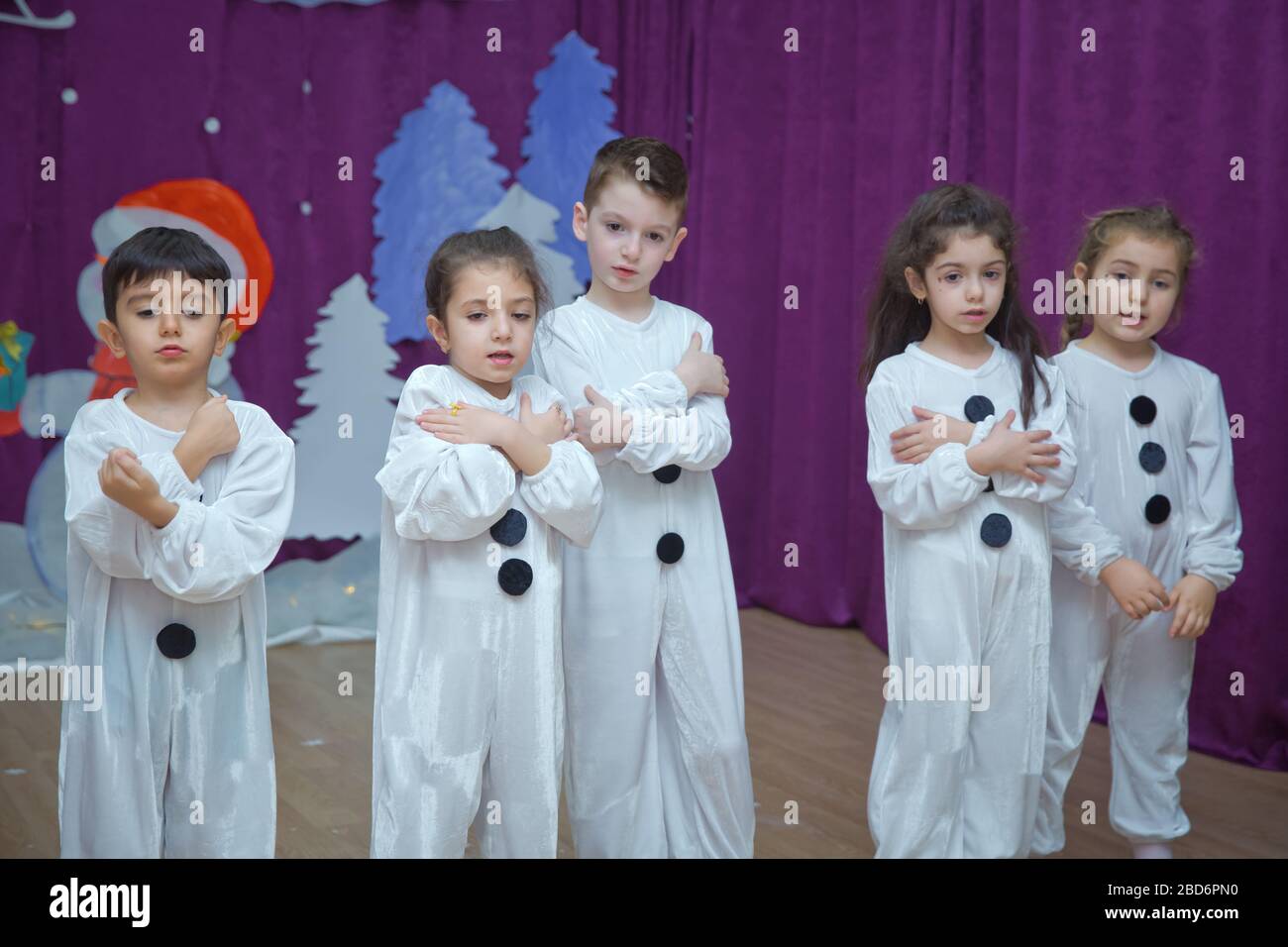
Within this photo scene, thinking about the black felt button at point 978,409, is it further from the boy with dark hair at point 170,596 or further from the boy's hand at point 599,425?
the boy with dark hair at point 170,596

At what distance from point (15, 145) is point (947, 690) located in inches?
137

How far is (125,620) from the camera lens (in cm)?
190

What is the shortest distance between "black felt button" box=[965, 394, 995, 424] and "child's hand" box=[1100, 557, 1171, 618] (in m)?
0.40

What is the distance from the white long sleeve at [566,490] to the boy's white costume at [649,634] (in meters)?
0.20

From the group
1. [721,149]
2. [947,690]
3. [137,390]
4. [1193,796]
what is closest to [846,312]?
[721,149]

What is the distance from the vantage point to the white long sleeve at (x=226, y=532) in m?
1.80

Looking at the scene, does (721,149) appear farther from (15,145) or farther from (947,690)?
(947,690)

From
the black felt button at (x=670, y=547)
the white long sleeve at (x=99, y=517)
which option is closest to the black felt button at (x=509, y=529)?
the black felt button at (x=670, y=547)

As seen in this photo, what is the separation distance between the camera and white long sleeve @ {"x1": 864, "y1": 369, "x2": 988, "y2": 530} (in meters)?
2.16

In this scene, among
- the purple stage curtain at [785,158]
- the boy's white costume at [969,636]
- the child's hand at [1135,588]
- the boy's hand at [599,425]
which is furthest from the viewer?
the purple stage curtain at [785,158]

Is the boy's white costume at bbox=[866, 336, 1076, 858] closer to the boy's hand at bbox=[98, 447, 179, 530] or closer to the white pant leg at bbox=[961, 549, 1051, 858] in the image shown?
the white pant leg at bbox=[961, 549, 1051, 858]

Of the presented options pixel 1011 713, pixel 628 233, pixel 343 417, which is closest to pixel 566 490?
pixel 628 233

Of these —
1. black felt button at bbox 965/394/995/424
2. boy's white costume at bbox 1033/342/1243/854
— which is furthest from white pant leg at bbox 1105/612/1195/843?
black felt button at bbox 965/394/995/424

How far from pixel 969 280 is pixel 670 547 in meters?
0.70
